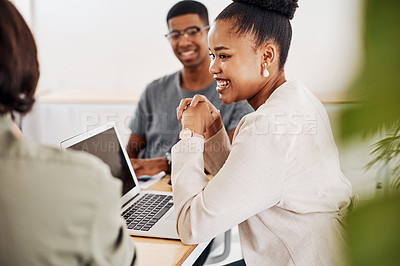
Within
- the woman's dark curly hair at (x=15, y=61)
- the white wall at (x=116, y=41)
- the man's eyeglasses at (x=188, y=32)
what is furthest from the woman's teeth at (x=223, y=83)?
the white wall at (x=116, y=41)

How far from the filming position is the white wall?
2988mm

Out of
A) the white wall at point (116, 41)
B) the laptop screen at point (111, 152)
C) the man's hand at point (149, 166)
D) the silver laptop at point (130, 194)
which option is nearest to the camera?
the silver laptop at point (130, 194)

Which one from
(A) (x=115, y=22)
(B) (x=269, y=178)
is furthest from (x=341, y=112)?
(A) (x=115, y=22)

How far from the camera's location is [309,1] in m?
2.96

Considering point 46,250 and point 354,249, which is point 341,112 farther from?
point 46,250

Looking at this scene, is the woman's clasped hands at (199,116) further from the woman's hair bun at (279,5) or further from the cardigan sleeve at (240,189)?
the woman's hair bun at (279,5)

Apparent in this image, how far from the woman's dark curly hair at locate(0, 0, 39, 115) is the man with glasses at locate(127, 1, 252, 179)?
1305mm

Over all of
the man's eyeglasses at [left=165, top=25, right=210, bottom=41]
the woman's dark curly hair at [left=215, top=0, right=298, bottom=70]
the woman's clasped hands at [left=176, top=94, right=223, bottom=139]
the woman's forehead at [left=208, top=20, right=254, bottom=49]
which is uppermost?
the woman's dark curly hair at [left=215, top=0, right=298, bottom=70]

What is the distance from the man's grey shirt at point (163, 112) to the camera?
1.96m

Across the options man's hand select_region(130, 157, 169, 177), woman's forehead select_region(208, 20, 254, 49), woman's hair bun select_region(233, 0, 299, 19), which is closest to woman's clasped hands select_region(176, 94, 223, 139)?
woman's forehead select_region(208, 20, 254, 49)

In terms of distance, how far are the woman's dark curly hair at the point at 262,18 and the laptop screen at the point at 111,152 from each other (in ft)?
1.89

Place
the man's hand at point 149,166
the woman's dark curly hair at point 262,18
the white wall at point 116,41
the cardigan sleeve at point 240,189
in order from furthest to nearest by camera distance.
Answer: the white wall at point 116,41, the man's hand at point 149,166, the woman's dark curly hair at point 262,18, the cardigan sleeve at point 240,189

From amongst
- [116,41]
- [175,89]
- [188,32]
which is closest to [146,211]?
[175,89]

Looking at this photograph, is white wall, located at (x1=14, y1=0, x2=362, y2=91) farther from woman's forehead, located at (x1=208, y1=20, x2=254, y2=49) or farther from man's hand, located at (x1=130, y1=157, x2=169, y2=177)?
woman's forehead, located at (x1=208, y1=20, x2=254, y2=49)
